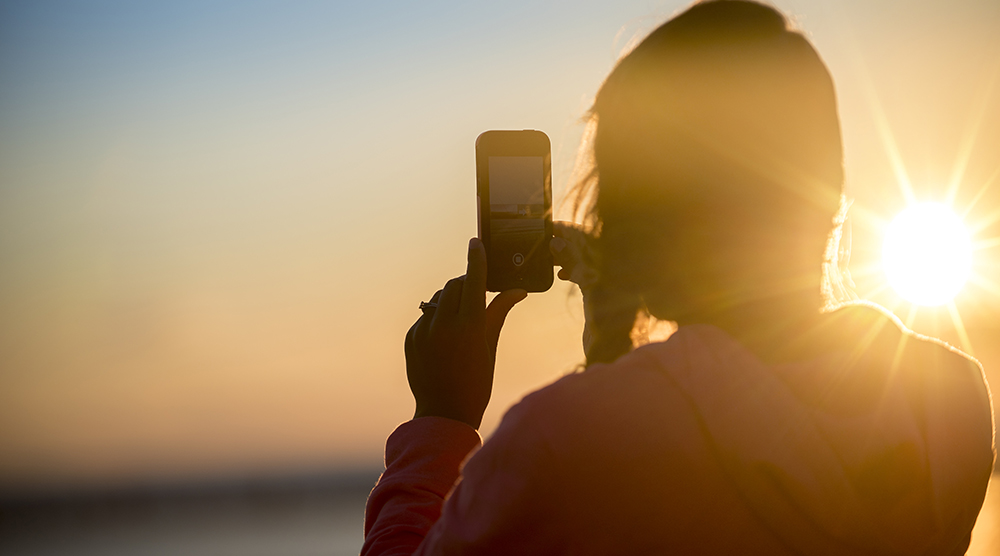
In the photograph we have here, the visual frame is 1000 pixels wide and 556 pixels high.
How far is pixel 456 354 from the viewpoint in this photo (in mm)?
1117

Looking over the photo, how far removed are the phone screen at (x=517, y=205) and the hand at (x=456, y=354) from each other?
28 cm

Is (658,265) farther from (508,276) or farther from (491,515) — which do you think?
(508,276)

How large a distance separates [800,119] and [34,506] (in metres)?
24.1

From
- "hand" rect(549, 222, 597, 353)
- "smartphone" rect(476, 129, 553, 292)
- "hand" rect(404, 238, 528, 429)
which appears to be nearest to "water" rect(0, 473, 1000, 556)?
"smartphone" rect(476, 129, 553, 292)

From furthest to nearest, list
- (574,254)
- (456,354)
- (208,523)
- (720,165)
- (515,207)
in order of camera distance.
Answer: (208,523), (515,207), (574,254), (456,354), (720,165)

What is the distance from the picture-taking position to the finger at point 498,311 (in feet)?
3.98

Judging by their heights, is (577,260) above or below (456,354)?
above

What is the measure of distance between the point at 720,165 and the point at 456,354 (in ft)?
1.76

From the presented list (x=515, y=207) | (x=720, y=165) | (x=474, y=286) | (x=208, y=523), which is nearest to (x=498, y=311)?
(x=474, y=286)

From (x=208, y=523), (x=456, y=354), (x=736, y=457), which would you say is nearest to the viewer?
(x=736, y=457)

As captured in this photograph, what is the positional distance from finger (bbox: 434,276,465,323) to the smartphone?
0.21m

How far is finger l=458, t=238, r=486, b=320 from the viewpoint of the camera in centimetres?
114

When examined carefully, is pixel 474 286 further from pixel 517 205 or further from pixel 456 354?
pixel 517 205

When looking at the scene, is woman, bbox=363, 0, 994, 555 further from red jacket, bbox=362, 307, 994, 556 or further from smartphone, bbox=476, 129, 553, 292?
smartphone, bbox=476, 129, 553, 292
